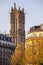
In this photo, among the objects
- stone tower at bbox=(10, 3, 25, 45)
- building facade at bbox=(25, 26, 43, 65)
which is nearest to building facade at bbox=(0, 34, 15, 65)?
stone tower at bbox=(10, 3, 25, 45)

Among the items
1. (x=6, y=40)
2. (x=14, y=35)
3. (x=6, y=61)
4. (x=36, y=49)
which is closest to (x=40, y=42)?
(x=36, y=49)

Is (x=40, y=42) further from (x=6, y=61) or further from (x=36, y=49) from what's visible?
(x=6, y=61)

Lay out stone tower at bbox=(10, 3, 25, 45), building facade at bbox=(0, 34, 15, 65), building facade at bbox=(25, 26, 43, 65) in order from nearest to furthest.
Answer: building facade at bbox=(25, 26, 43, 65), building facade at bbox=(0, 34, 15, 65), stone tower at bbox=(10, 3, 25, 45)

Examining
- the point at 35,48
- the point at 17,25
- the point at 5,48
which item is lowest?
the point at 35,48

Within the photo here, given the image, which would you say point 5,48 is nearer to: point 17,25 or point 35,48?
point 17,25

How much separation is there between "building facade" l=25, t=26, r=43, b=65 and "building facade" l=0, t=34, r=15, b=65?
26707 mm

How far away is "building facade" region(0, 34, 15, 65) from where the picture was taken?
395 ft

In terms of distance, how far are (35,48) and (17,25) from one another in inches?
2391

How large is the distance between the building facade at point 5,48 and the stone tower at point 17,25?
5.55 m

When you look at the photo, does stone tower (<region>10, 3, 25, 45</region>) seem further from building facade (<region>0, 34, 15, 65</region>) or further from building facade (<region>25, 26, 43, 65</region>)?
building facade (<region>25, 26, 43, 65</region>)

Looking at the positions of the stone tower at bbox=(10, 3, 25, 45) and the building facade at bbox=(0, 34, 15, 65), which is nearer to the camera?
the building facade at bbox=(0, 34, 15, 65)

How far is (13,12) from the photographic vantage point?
5807 inches

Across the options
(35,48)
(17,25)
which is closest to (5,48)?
(17,25)

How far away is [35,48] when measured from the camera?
8338 centimetres
